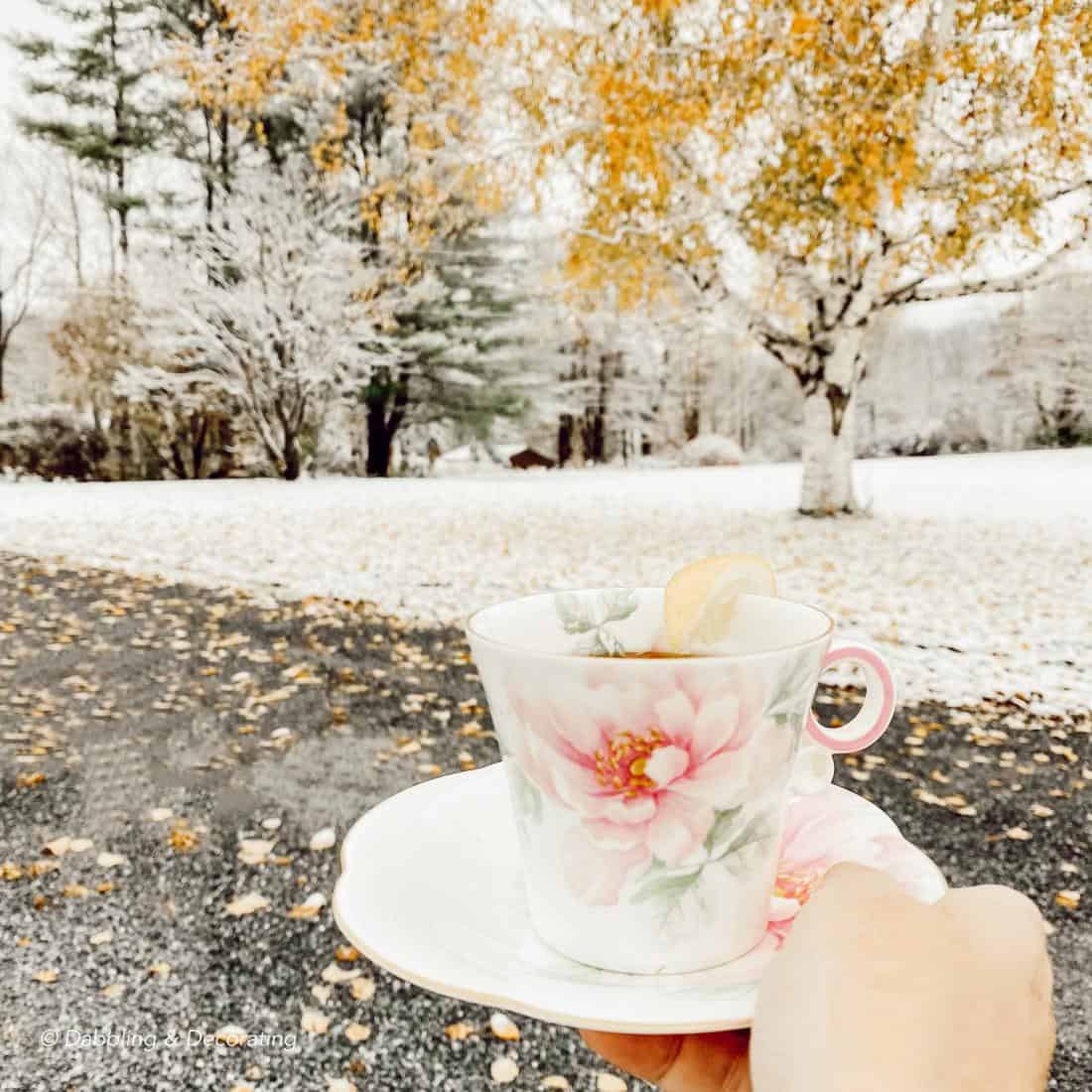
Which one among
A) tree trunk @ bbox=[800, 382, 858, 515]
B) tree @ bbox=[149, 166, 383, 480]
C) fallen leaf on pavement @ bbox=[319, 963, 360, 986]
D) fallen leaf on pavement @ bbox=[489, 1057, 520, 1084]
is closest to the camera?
fallen leaf on pavement @ bbox=[489, 1057, 520, 1084]

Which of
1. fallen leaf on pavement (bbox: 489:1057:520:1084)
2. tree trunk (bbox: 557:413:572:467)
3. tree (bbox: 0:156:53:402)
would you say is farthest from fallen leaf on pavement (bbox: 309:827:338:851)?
tree trunk (bbox: 557:413:572:467)

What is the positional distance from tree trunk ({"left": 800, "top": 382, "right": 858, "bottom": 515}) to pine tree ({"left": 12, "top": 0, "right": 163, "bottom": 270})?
10.8 meters

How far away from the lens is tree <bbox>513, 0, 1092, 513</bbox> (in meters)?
5.30

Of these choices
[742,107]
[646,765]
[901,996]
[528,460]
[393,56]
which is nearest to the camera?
[901,996]

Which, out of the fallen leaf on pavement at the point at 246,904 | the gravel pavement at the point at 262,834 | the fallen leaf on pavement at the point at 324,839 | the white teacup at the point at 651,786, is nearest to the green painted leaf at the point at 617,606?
the white teacup at the point at 651,786

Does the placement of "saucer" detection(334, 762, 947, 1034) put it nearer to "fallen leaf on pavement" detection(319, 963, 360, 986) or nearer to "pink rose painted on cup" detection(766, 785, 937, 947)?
"pink rose painted on cup" detection(766, 785, 937, 947)

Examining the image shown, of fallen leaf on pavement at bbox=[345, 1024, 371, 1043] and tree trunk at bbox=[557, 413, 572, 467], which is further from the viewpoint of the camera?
tree trunk at bbox=[557, 413, 572, 467]

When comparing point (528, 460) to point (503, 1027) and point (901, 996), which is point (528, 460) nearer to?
point (503, 1027)

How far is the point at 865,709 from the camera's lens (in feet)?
2.27

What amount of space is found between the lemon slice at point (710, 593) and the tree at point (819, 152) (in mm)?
4757

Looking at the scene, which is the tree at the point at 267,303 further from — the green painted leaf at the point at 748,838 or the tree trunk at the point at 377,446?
the green painted leaf at the point at 748,838

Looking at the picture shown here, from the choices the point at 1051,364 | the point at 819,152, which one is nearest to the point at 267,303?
the point at 819,152

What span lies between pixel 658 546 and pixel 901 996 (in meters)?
6.34

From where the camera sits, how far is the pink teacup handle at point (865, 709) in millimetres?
670
